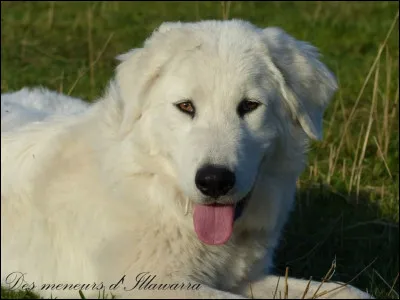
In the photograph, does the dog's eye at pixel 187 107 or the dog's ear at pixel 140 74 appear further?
the dog's ear at pixel 140 74

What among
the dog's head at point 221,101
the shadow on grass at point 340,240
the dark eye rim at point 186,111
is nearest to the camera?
the dog's head at point 221,101

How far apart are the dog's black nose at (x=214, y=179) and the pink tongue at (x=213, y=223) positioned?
247 millimetres

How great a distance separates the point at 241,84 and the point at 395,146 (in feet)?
13.0

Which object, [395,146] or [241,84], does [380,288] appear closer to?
[241,84]

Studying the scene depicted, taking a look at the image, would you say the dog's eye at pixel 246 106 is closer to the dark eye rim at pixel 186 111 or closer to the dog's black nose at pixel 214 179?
the dark eye rim at pixel 186 111

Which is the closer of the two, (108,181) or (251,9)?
(108,181)

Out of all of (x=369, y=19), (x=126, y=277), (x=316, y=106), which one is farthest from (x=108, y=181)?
(x=369, y=19)

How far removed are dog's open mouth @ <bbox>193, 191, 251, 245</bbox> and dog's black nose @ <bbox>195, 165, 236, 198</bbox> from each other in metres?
0.25

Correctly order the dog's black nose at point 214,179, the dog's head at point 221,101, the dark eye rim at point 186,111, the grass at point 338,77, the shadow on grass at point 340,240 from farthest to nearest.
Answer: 1. the grass at point 338,77
2. the shadow on grass at point 340,240
3. the dark eye rim at point 186,111
4. the dog's head at point 221,101
5. the dog's black nose at point 214,179

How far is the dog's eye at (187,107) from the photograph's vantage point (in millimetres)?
4605

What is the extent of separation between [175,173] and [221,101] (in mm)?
443

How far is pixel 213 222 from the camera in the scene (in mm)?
4711

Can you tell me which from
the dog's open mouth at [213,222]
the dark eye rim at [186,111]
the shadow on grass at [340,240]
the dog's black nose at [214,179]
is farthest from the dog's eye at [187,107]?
the shadow on grass at [340,240]

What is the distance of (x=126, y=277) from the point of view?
15.0 feet
